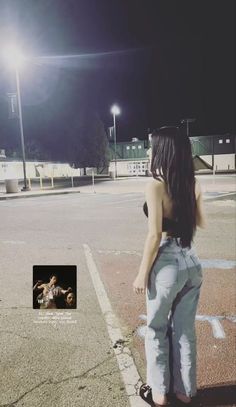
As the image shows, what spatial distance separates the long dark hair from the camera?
7.98 ft

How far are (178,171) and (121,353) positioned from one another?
1.92 m

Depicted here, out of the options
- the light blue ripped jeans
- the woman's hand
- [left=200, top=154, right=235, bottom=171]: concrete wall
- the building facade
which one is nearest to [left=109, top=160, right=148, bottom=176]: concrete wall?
the building facade

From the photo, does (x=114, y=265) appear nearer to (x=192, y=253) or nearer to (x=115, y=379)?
(x=115, y=379)

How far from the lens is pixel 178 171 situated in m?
2.45

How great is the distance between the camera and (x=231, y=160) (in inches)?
2373

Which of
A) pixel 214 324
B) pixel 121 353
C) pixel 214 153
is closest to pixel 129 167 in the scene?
pixel 214 153

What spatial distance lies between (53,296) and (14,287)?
4.92ft

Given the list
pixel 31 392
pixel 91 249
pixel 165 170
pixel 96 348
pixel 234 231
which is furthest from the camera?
pixel 234 231

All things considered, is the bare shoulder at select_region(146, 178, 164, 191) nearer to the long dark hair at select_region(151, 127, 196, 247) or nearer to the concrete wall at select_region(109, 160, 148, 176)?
the long dark hair at select_region(151, 127, 196, 247)

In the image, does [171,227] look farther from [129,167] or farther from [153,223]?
[129,167]

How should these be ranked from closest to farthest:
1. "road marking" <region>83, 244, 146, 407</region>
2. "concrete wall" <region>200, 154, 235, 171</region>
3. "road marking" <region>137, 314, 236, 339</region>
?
"road marking" <region>83, 244, 146, 407</region>, "road marking" <region>137, 314, 236, 339</region>, "concrete wall" <region>200, 154, 235, 171</region>

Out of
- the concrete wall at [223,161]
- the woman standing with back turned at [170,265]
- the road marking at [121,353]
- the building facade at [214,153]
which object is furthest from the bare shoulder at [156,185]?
the concrete wall at [223,161]

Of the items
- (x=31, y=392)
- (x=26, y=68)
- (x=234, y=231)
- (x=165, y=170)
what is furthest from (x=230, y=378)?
(x=26, y=68)

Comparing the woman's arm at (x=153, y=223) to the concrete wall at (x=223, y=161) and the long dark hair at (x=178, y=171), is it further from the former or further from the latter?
the concrete wall at (x=223, y=161)
